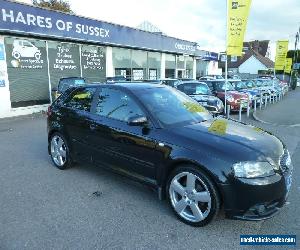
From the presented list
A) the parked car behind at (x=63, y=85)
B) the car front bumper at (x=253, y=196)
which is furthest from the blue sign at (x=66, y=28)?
the car front bumper at (x=253, y=196)

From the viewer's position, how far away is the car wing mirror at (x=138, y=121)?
3777mm

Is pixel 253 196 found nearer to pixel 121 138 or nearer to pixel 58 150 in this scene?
pixel 121 138

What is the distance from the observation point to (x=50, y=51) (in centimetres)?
1356

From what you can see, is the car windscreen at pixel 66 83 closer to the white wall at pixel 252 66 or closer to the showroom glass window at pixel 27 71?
the showroom glass window at pixel 27 71

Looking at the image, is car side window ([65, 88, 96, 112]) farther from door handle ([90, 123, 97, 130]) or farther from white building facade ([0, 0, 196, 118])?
white building facade ([0, 0, 196, 118])

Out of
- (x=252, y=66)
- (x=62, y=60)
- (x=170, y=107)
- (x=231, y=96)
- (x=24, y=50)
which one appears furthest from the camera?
(x=252, y=66)

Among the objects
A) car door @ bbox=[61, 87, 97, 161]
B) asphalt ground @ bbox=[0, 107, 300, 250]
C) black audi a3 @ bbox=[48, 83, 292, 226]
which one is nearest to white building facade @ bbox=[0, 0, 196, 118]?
car door @ bbox=[61, 87, 97, 161]

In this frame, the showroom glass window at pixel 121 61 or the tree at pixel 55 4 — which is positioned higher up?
the tree at pixel 55 4

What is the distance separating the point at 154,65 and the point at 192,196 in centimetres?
1828

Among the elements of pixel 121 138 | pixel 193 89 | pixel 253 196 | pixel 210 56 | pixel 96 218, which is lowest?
pixel 96 218

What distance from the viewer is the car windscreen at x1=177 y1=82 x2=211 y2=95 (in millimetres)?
11664

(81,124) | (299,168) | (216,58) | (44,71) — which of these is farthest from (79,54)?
(216,58)

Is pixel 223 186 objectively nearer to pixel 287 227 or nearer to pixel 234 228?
pixel 234 228

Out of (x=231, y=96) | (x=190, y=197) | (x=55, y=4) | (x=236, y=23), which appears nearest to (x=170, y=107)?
(x=190, y=197)
